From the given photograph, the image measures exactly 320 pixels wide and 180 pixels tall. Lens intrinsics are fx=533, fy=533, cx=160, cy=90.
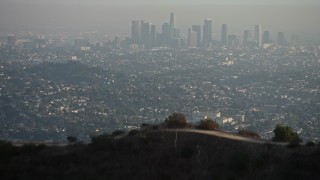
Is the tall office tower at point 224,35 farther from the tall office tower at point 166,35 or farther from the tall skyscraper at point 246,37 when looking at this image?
the tall office tower at point 166,35

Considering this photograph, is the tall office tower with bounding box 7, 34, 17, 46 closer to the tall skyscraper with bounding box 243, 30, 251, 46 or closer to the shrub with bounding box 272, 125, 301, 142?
the tall skyscraper with bounding box 243, 30, 251, 46

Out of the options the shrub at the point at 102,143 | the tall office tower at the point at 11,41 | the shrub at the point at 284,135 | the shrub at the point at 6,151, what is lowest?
the shrub at the point at 6,151

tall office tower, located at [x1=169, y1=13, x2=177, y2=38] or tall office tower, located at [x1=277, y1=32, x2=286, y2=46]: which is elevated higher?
tall office tower, located at [x1=169, y1=13, x2=177, y2=38]

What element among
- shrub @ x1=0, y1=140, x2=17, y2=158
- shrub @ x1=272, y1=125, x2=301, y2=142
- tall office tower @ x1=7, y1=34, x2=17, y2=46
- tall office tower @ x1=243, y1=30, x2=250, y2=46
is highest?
tall office tower @ x1=243, y1=30, x2=250, y2=46

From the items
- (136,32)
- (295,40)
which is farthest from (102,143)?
(136,32)

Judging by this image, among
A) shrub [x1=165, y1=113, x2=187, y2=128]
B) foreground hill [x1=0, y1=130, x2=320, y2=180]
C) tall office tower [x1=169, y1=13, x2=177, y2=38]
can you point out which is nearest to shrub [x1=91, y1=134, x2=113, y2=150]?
foreground hill [x1=0, y1=130, x2=320, y2=180]

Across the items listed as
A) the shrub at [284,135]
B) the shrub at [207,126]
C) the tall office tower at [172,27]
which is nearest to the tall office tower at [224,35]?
the tall office tower at [172,27]

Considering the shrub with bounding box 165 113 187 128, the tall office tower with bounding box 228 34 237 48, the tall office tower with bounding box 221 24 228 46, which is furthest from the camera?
the tall office tower with bounding box 221 24 228 46

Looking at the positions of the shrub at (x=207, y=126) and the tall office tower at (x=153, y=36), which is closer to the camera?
the shrub at (x=207, y=126)
